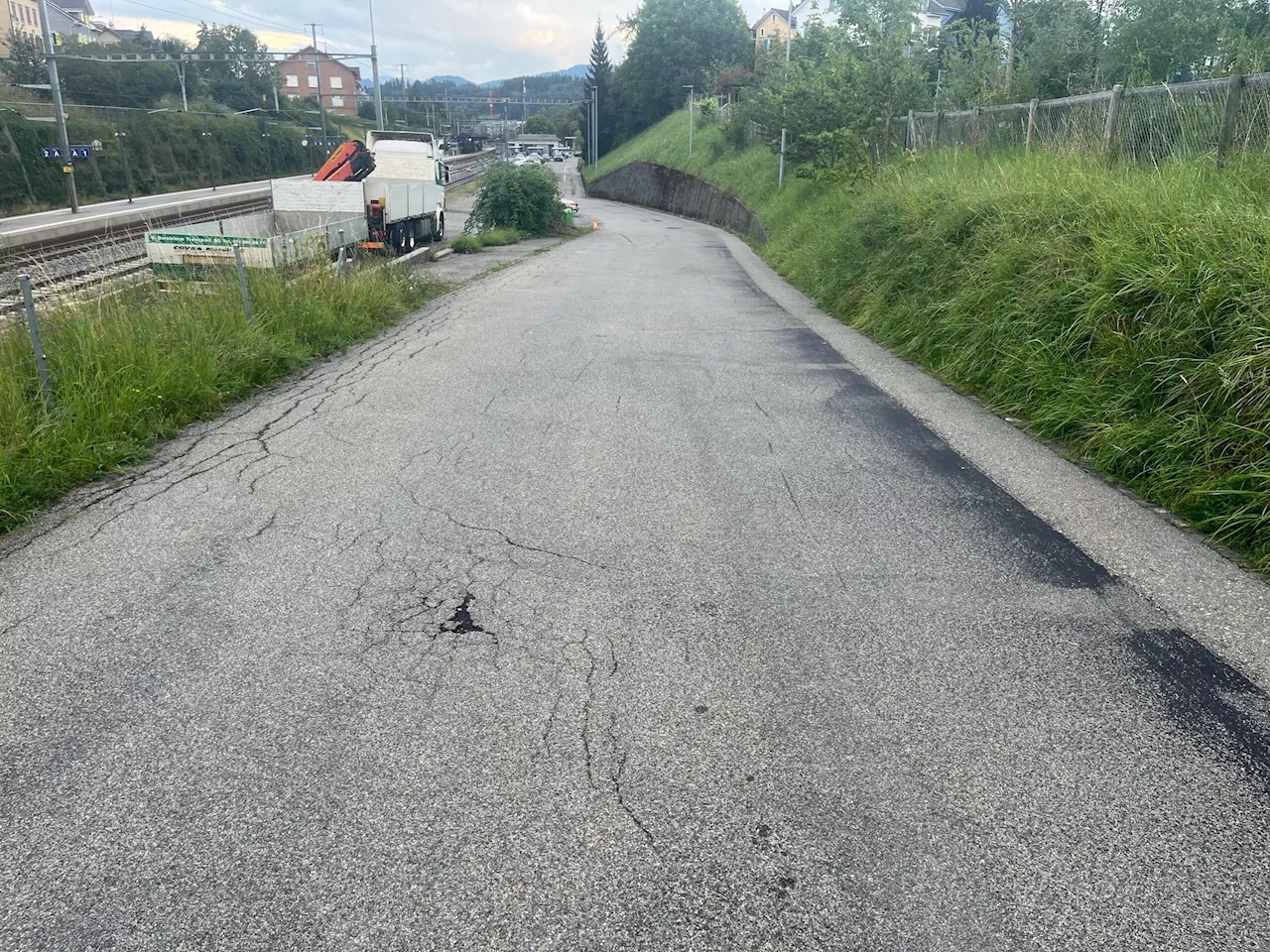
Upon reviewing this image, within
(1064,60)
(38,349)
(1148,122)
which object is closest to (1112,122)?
(1148,122)

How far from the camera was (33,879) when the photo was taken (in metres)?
2.72

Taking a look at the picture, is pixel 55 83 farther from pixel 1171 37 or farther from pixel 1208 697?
pixel 1208 697

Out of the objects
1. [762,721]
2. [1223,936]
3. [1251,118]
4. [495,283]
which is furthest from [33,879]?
[495,283]

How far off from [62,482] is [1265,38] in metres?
21.4

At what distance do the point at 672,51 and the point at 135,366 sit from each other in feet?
299

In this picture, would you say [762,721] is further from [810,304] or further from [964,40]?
[964,40]

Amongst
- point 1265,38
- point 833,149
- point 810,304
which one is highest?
point 1265,38

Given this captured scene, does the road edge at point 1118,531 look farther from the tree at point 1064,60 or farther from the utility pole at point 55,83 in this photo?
the utility pole at point 55,83

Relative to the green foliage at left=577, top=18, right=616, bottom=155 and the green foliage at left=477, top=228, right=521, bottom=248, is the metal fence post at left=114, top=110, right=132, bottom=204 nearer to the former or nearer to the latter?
the green foliage at left=477, top=228, right=521, bottom=248

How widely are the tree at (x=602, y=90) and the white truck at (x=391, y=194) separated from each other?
74.1m

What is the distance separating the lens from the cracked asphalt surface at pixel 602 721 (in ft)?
8.70

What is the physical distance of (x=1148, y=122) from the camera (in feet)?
38.4

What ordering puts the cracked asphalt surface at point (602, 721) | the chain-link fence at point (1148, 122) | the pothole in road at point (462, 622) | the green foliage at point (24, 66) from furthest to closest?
the green foliage at point (24, 66) < the chain-link fence at point (1148, 122) < the pothole in road at point (462, 622) < the cracked asphalt surface at point (602, 721)

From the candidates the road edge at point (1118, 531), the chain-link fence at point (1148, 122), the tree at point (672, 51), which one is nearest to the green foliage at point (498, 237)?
the chain-link fence at point (1148, 122)
